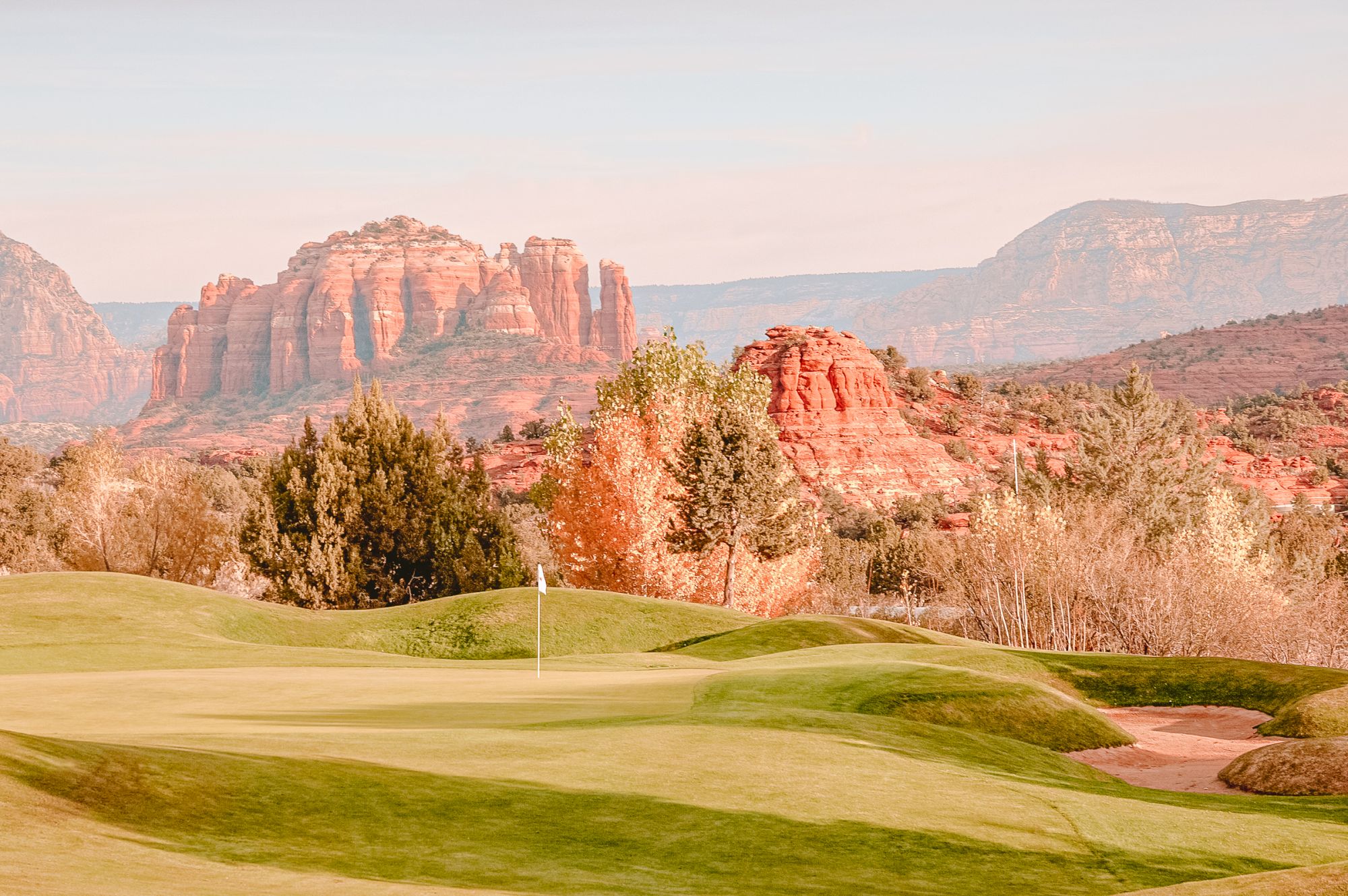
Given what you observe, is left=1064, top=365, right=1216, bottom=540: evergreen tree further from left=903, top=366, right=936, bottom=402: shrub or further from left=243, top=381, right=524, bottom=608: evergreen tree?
left=903, top=366, right=936, bottom=402: shrub

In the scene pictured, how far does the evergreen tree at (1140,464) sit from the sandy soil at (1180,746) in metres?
22.9

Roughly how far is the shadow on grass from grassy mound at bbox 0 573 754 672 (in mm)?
14356

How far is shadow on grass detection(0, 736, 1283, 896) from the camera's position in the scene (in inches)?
346

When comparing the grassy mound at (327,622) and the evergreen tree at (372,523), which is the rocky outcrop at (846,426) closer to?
the evergreen tree at (372,523)

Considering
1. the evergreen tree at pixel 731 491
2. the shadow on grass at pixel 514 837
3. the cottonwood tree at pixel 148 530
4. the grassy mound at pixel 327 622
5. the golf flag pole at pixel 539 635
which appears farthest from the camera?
the cottonwood tree at pixel 148 530

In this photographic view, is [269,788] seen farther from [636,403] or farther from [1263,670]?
[636,403]

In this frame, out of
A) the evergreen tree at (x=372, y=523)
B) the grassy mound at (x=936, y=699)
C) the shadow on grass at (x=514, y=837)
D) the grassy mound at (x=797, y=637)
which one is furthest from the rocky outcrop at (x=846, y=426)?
the shadow on grass at (x=514, y=837)

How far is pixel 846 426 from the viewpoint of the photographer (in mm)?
93312

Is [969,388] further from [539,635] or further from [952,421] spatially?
[539,635]

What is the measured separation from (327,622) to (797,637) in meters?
11.6

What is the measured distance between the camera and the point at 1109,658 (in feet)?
84.1

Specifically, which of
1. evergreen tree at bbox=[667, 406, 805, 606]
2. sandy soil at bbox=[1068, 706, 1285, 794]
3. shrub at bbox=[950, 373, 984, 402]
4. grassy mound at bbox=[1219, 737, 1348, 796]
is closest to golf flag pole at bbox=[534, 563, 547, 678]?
sandy soil at bbox=[1068, 706, 1285, 794]

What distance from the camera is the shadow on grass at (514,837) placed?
8.80 m

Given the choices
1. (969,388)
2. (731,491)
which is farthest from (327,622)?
(969,388)
